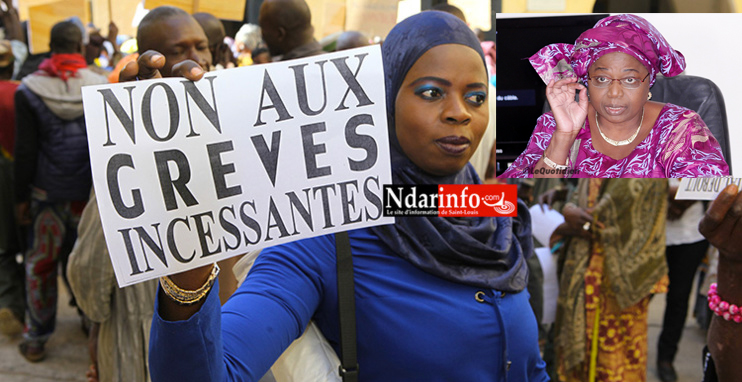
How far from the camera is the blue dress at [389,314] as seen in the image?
4.34 ft

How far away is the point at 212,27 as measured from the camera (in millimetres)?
2861

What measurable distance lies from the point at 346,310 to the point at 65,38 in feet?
10.6

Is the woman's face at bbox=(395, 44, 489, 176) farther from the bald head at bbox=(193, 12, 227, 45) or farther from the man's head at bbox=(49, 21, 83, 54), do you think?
the man's head at bbox=(49, 21, 83, 54)

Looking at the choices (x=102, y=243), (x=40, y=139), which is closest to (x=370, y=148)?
(x=102, y=243)

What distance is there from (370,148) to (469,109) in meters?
0.26

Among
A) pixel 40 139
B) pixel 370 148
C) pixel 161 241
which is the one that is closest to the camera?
pixel 161 241

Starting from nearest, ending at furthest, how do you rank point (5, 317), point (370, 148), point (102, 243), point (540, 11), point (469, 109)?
point (370, 148) < point (469, 109) < point (540, 11) < point (102, 243) < point (5, 317)

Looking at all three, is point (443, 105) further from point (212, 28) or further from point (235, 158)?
point (212, 28)

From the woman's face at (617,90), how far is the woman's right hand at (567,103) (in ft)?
0.08

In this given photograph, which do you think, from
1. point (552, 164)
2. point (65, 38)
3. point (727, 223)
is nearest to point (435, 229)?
point (552, 164)

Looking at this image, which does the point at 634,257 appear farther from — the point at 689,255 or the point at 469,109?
the point at 469,109

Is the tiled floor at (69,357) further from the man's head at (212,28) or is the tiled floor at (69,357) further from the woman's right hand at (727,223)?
the woman's right hand at (727,223)

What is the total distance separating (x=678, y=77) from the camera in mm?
1560

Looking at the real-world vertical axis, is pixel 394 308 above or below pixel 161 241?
below
